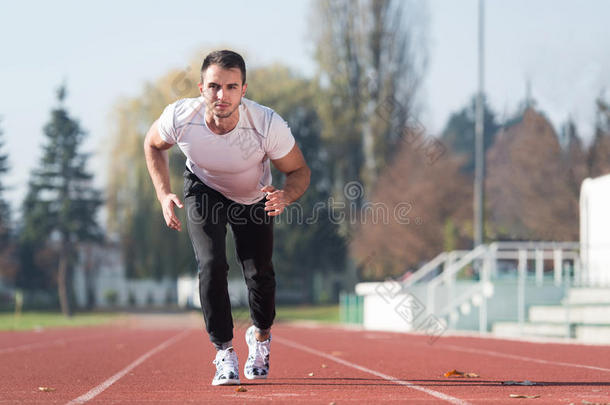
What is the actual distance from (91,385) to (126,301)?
6755 cm

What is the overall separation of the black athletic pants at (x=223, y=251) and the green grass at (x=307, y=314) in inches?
1530

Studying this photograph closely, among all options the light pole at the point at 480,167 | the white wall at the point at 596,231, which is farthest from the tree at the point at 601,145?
the white wall at the point at 596,231

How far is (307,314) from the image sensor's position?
173 ft

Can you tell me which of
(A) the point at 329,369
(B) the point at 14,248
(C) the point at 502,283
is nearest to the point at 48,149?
(B) the point at 14,248

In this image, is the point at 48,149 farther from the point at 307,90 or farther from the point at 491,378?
the point at 491,378

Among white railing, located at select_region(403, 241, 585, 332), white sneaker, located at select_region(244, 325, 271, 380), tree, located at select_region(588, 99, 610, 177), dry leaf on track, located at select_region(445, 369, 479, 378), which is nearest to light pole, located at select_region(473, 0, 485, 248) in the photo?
white railing, located at select_region(403, 241, 585, 332)

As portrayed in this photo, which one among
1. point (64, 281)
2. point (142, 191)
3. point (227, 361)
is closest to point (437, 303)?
point (227, 361)

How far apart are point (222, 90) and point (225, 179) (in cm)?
68

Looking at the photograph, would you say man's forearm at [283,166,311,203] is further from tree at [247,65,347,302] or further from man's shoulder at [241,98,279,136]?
tree at [247,65,347,302]

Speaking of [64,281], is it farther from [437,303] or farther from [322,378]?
[322,378]

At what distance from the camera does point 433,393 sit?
6.48 meters

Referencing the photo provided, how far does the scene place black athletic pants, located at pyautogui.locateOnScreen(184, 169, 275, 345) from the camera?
687 cm

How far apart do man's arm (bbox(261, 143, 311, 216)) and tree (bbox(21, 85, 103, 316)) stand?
→ 2363 inches

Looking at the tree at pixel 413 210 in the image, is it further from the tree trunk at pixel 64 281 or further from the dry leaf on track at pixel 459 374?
the dry leaf on track at pixel 459 374
